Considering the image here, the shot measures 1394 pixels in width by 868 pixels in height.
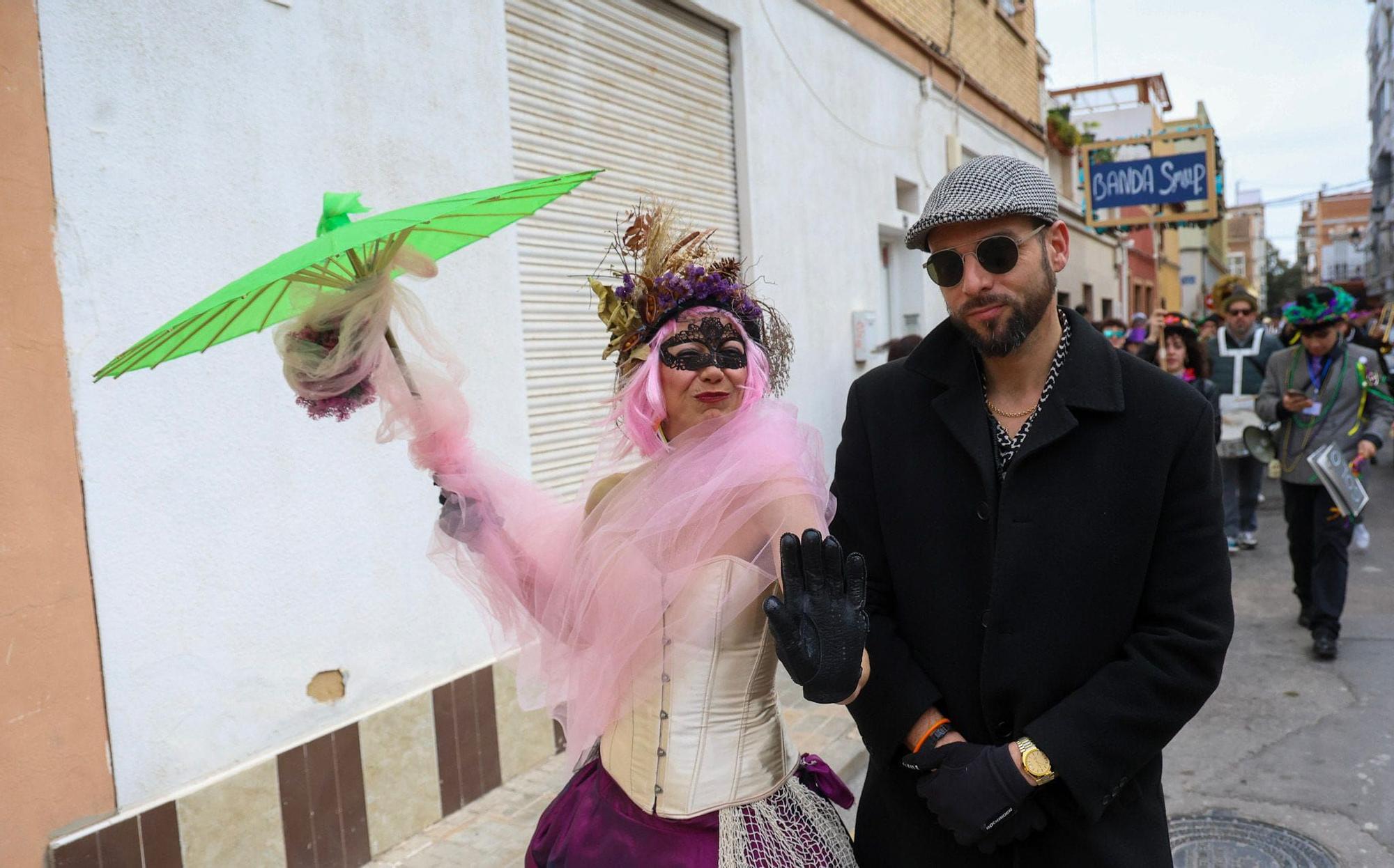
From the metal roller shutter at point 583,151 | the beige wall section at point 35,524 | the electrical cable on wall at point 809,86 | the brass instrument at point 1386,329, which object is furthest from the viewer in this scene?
the brass instrument at point 1386,329

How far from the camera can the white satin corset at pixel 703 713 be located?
204cm

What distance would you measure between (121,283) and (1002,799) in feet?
9.27

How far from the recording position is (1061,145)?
17.1 metres

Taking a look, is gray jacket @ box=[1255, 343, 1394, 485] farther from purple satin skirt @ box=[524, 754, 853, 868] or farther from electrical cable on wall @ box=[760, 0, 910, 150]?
purple satin skirt @ box=[524, 754, 853, 868]

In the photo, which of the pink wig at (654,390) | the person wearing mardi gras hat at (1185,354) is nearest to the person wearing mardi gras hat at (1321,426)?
the person wearing mardi gras hat at (1185,354)

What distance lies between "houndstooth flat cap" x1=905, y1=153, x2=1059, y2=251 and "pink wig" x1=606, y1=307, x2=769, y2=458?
46 cm

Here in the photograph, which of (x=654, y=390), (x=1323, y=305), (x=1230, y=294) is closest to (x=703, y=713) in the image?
(x=654, y=390)

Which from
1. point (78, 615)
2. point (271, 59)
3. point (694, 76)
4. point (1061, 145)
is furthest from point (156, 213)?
point (1061, 145)

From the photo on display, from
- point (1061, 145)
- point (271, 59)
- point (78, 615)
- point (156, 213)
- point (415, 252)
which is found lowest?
point (78, 615)

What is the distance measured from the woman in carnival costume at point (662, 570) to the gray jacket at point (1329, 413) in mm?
4778

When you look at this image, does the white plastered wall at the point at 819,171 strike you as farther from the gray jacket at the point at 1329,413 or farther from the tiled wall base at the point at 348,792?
the tiled wall base at the point at 348,792

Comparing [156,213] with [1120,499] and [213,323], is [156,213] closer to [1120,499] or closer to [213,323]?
[213,323]

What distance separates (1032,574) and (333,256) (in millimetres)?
1388

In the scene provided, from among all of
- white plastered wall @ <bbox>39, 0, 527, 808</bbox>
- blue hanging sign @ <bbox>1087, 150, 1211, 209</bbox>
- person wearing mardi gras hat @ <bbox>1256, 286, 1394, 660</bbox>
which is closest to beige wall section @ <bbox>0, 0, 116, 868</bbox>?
white plastered wall @ <bbox>39, 0, 527, 808</bbox>
